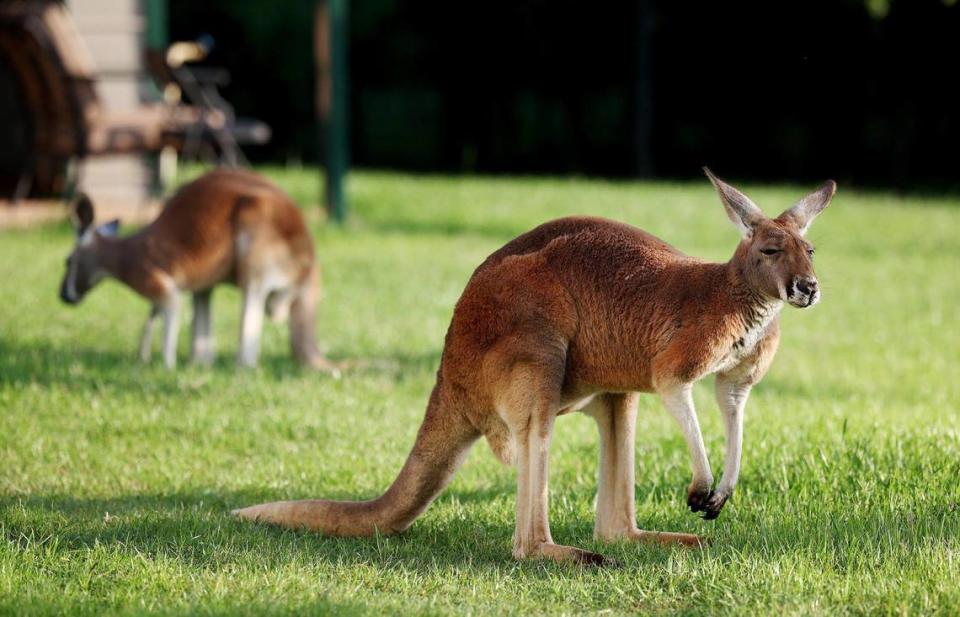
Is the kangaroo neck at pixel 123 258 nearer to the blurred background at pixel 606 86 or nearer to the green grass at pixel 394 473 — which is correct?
the green grass at pixel 394 473

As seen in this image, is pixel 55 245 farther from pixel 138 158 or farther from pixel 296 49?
pixel 296 49

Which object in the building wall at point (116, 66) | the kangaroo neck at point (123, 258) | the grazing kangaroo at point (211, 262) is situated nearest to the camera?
the grazing kangaroo at point (211, 262)

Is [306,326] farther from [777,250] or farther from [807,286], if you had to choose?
[807,286]

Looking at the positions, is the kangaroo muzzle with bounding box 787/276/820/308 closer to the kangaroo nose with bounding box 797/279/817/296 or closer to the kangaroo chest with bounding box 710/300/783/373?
the kangaroo nose with bounding box 797/279/817/296

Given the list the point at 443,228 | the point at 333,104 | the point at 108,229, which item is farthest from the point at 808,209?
the point at 443,228

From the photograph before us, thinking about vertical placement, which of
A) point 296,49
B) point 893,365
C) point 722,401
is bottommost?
point 893,365

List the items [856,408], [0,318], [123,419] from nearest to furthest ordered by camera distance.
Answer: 1. [123,419]
2. [856,408]
3. [0,318]

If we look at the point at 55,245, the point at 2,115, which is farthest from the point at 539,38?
the point at 55,245

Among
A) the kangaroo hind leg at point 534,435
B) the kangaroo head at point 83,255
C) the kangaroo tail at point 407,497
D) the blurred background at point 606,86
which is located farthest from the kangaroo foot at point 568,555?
the blurred background at point 606,86

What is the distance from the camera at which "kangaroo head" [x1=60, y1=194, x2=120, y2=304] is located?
8117mm

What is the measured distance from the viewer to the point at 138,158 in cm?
1487

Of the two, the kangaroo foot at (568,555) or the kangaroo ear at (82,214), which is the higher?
the kangaroo ear at (82,214)

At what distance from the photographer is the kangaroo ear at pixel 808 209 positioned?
424 centimetres

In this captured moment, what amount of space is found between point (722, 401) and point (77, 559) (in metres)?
2.02
